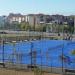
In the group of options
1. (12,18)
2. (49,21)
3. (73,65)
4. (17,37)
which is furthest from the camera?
(12,18)

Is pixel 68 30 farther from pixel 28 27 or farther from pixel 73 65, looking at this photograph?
pixel 73 65

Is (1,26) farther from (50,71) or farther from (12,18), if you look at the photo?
(50,71)

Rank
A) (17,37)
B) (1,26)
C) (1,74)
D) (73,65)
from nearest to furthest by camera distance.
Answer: (1,74)
(73,65)
(17,37)
(1,26)

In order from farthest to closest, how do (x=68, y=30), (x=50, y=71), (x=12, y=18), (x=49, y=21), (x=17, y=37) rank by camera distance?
(x=12, y=18) < (x=49, y=21) < (x=68, y=30) < (x=17, y=37) < (x=50, y=71)

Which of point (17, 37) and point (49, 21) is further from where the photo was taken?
point (49, 21)

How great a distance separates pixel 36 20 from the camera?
1345 inches

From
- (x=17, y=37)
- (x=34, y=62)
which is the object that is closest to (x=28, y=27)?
(x=17, y=37)

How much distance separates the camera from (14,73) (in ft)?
20.7

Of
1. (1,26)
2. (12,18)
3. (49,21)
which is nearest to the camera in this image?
(1,26)

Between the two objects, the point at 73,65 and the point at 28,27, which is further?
the point at 28,27

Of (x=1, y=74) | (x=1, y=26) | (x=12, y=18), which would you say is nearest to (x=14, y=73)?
(x=1, y=74)

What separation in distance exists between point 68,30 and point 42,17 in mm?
8861

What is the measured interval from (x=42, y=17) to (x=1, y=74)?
96.6ft

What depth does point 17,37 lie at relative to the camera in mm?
22516
